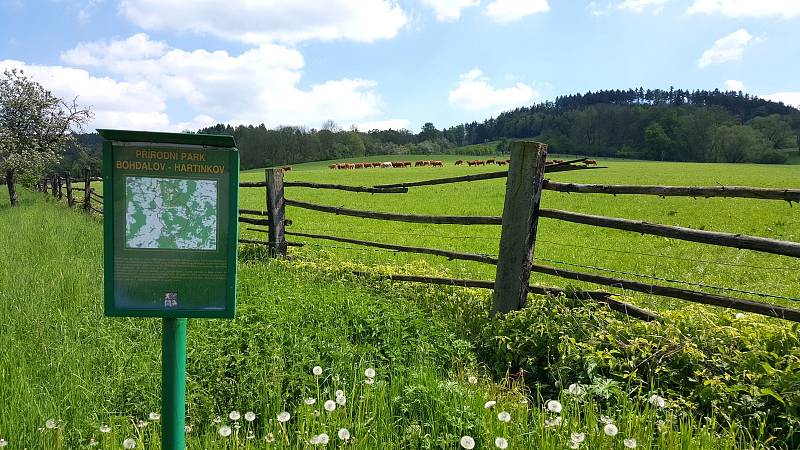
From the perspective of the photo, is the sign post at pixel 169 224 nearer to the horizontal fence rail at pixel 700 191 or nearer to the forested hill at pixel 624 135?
the horizontal fence rail at pixel 700 191

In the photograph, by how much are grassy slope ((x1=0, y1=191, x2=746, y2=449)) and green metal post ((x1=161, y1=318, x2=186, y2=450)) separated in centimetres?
51

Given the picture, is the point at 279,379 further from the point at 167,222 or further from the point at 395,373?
the point at 167,222

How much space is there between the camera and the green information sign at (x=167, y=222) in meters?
2.04

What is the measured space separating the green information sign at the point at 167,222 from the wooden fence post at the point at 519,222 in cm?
301

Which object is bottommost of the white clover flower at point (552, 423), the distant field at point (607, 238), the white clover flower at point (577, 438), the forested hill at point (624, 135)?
the distant field at point (607, 238)

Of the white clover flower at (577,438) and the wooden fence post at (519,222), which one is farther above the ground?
the wooden fence post at (519,222)

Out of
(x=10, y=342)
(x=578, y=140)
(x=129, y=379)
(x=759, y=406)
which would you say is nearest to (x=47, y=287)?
(x=10, y=342)

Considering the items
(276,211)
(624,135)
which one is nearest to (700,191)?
(276,211)

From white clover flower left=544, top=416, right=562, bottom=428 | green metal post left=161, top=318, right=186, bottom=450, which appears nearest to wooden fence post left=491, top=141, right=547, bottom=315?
white clover flower left=544, top=416, right=562, bottom=428

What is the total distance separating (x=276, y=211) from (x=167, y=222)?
572cm

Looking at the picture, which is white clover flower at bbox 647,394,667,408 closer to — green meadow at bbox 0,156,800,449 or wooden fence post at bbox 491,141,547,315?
green meadow at bbox 0,156,800,449

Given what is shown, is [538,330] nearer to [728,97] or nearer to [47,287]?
[47,287]

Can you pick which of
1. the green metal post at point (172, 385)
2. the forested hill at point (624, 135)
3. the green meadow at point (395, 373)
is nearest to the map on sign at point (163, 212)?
the green metal post at point (172, 385)

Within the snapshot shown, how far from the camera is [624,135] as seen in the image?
9825 centimetres
